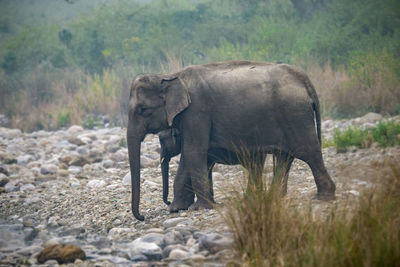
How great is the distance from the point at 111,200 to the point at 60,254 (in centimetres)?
271

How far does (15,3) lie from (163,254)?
4426 cm

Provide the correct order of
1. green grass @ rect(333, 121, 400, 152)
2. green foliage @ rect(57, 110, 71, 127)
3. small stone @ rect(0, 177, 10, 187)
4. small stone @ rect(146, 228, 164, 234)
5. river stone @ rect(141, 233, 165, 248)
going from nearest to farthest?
river stone @ rect(141, 233, 165, 248) → small stone @ rect(146, 228, 164, 234) → green grass @ rect(333, 121, 400, 152) → small stone @ rect(0, 177, 10, 187) → green foliage @ rect(57, 110, 71, 127)

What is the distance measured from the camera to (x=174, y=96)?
231 inches

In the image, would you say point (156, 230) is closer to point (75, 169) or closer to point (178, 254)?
point (178, 254)

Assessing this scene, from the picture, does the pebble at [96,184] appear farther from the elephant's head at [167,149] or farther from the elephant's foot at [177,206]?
the elephant's foot at [177,206]

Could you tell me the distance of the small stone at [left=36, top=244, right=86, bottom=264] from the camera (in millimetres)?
4465

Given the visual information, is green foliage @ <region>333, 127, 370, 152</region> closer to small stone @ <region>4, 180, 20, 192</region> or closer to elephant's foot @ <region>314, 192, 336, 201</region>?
elephant's foot @ <region>314, 192, 336, 201</region>

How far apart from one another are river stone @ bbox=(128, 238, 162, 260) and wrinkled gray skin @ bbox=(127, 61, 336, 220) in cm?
108

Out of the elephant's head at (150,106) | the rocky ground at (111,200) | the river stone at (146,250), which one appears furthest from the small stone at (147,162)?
the river stone at (146,250)

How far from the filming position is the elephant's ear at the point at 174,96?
581 centimetres

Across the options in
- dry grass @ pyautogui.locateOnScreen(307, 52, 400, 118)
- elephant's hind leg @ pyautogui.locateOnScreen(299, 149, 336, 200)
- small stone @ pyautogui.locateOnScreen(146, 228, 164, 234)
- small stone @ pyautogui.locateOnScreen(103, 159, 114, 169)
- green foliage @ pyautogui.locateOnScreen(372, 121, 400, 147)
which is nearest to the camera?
small stone @ pyautogui.locateOnScreen(146, 228, 164, 234)

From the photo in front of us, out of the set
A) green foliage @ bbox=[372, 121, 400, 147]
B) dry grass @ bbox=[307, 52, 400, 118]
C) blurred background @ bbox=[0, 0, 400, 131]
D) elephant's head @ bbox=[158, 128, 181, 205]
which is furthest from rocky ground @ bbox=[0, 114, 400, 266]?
blurred background @ bbox=[0, 0, 400, 131]

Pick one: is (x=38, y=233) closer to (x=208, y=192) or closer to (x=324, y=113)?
(x=208, y=192)

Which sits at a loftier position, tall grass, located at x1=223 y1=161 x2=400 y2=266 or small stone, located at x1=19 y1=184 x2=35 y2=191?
tall grass, located at x1=223 y1=161 x2=400 y2=266
